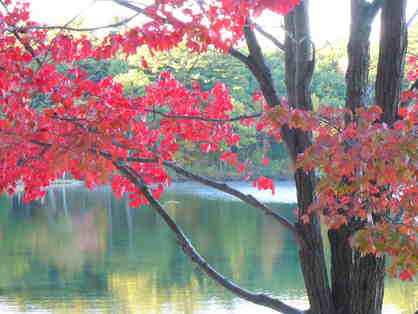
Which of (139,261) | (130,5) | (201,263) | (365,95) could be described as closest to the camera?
(130,5)

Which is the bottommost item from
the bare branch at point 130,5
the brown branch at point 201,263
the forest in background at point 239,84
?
the brown branch at point 201,263

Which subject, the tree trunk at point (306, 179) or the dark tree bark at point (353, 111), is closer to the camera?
the dark tree bark at point (353, 111)

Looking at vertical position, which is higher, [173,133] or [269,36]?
[269,36]

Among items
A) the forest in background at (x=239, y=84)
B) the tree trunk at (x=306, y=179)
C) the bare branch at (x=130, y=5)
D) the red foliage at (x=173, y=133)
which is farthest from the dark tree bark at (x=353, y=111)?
the forest in background at (x=239, y=84)

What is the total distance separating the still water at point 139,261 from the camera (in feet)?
42.2

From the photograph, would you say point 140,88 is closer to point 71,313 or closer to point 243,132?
point 243,132

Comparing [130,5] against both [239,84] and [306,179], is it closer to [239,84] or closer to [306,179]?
[306,179]

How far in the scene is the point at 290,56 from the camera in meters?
5.15

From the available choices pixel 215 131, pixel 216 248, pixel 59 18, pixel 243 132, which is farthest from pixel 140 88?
pixel 215 131

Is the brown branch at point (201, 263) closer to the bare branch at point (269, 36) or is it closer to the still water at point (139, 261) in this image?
the bare branch at point (269, 36)

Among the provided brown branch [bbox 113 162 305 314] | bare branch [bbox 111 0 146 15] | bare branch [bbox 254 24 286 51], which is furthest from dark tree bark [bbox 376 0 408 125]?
bare branch [bbox 111 0 146 15]

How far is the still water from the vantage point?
12.9m

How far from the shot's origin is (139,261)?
1645 cm

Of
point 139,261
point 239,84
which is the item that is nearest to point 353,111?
point 139,261
